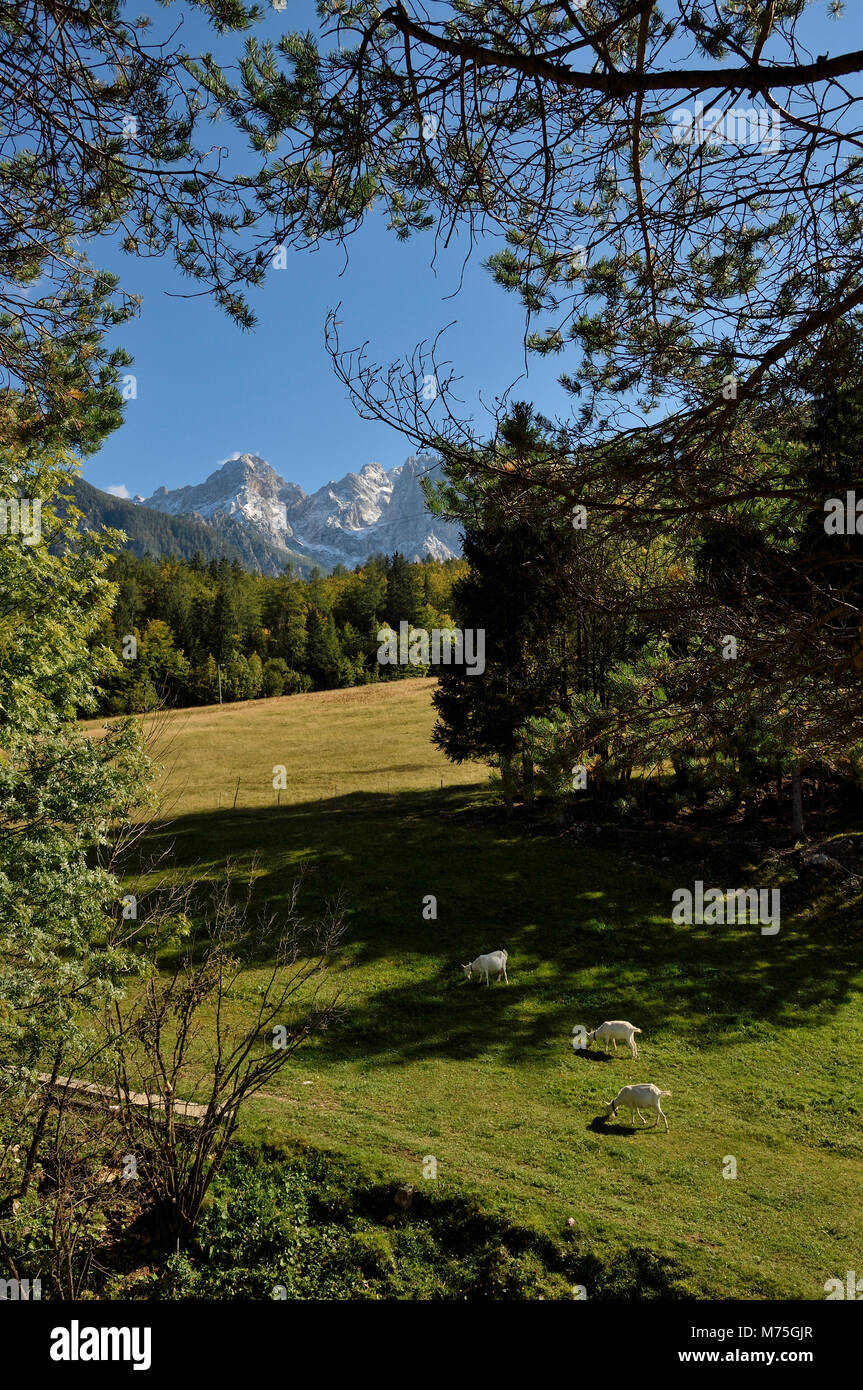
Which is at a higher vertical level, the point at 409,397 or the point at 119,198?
the point at 119,198

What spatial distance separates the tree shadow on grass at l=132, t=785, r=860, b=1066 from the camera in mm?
10164

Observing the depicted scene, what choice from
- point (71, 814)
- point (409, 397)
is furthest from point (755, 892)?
point (409, 397)

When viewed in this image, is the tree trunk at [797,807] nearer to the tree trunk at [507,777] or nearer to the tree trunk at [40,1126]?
the tree trunk at [507,777]

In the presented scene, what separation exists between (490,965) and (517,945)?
5.36ft

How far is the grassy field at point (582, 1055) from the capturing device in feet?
20.3

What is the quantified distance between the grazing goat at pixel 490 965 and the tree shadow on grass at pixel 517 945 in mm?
204

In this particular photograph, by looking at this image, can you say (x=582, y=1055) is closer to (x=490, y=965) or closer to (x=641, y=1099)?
(x=641, y=1099)

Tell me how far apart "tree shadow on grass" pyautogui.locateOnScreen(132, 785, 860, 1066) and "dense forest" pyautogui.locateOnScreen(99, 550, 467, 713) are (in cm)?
3443

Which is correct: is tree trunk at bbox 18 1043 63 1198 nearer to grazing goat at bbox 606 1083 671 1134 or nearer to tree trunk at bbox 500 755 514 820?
grazing goat at bbox 606 1083 671 1134

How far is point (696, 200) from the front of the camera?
12.5 feet

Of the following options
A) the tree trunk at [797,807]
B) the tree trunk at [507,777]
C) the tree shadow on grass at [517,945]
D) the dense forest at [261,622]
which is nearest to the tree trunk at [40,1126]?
the tree shadow on grass at [517,945]

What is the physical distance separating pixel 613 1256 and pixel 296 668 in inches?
2588

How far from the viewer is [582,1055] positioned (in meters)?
9.30

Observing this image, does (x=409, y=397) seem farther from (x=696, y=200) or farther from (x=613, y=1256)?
(x=613, y=1256)
